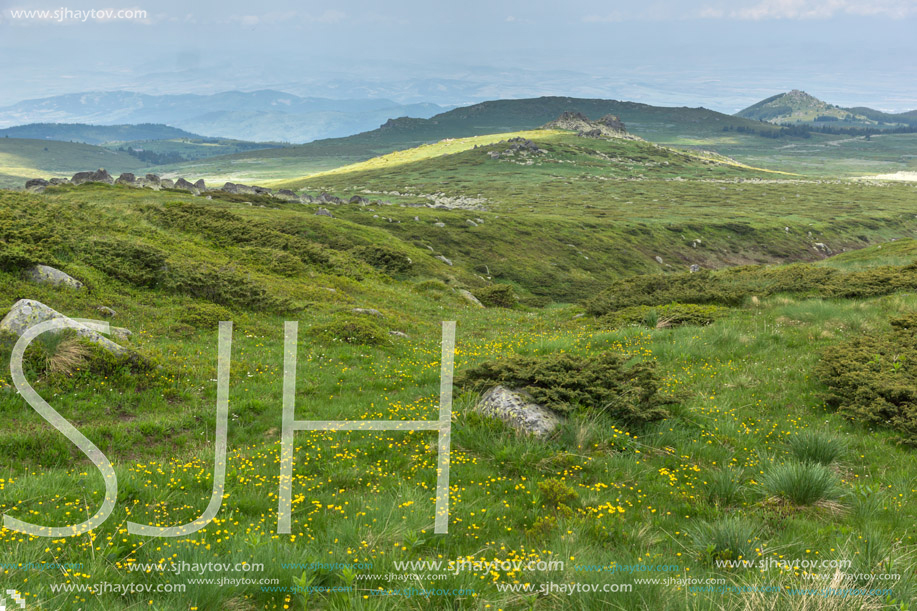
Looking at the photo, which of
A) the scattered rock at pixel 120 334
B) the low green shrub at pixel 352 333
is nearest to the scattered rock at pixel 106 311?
the scattered rock at pixel 120 334

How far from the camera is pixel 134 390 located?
12.8m

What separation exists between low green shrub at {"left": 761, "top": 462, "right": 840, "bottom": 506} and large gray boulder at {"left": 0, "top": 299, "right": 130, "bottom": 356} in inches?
601

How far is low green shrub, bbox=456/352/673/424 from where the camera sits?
33.7 feet

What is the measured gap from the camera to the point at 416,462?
9102 mm

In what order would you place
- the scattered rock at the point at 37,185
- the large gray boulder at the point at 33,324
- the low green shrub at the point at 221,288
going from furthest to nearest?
1. the scattered rock at the point at 37,185
2. the low green shrub at the point at 221,288
3. the large gray boulder at the point at 33,324

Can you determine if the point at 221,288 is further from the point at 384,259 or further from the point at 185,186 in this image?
the point at 185,186

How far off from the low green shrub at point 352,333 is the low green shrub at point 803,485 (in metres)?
14.5

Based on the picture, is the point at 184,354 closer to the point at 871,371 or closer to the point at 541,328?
the point at 541,328

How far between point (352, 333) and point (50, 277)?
11.4 m

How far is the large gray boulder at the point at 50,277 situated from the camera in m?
18.3

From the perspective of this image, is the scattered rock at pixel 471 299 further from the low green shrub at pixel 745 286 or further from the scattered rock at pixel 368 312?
the scattered rock at pixel 368 312

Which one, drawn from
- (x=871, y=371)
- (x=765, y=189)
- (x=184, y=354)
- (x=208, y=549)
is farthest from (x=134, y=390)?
(x=765, y=189)

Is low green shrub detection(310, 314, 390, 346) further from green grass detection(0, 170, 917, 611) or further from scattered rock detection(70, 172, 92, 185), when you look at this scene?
scattered rock detection(70, 172, 92, 185)

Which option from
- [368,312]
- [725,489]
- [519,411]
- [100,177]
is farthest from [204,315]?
[100,177]
